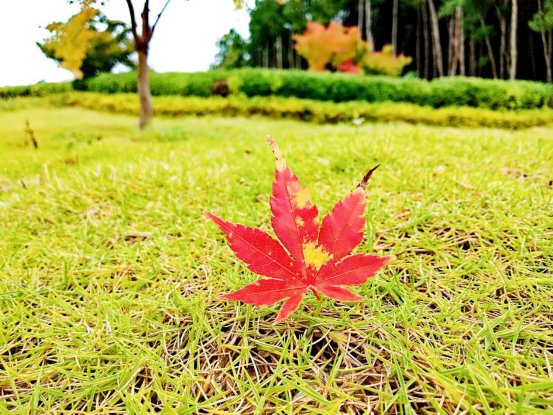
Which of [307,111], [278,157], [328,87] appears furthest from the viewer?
[328,87]

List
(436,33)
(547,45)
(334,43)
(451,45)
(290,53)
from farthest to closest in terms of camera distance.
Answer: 1. (290,53)
2. (334,43)
3. (436,33)
4. (451,45)
5. (547,45)

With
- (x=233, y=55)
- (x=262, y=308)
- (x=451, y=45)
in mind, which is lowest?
(x=262, y=308)

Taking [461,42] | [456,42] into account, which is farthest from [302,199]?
[456,42]

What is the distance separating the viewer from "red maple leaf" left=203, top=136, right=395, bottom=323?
0.56 metres

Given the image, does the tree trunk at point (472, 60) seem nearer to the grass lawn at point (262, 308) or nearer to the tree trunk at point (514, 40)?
the tree trunk at point (514, 40)

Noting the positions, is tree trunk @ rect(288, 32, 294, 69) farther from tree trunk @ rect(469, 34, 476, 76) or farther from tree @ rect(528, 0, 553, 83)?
tree @ rect(528, 0, 553, 83)

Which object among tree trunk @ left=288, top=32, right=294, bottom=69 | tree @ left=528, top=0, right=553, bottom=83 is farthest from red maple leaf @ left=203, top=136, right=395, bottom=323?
tree trunk @ left=288, top=32, right=294, bottom=69

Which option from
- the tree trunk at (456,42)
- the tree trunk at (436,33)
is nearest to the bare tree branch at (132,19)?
the tree trunk at (456,42)

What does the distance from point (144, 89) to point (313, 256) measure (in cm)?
344

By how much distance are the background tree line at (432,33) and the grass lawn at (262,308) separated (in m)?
2.36

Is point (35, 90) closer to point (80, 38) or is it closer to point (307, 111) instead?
point (80, 38)

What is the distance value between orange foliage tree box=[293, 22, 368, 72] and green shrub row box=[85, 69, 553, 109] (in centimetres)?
330

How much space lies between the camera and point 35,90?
3.23m

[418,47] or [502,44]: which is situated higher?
[418,47]
